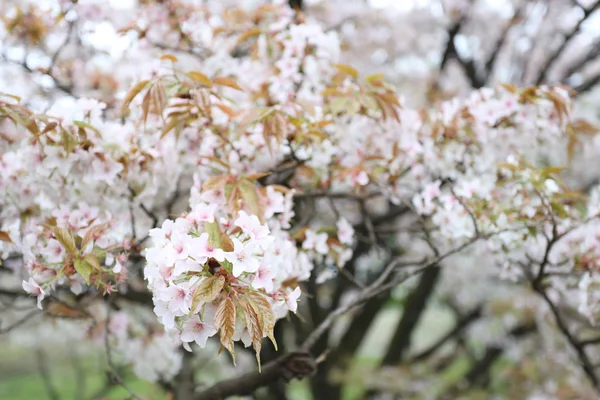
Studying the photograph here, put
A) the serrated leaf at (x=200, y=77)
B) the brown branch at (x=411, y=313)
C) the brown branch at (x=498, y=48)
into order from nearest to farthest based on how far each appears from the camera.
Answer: the serrated leaf at (x=200, y=77), the brown branch at (x=498, y=48), the brown branch at (x=411, y=313)

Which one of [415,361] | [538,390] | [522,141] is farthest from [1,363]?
[522,141]

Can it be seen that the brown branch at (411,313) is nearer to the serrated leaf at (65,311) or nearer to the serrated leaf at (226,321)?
the serrated leaf at (65,311)

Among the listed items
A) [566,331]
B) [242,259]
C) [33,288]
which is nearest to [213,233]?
[242,259]

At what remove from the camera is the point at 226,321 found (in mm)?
1074

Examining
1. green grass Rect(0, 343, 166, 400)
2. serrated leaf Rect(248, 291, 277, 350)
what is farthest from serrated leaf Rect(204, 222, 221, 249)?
green grass Rect(0, 343, 166, 400)

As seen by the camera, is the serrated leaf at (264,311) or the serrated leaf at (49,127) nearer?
the serrated leaf at (264,311)

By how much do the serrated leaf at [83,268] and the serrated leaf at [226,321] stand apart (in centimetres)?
53

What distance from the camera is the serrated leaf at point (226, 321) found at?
1055mm

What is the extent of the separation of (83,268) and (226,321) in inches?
23.6

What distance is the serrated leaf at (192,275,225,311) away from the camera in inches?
41.5

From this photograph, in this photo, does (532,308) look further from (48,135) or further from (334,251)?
(48,135)

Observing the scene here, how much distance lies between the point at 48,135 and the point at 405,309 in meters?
4.20

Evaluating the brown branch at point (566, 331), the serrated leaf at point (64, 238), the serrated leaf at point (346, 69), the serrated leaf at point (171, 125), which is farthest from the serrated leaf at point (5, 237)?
the brown branch at point (566, 331)

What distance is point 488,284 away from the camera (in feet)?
21.2
